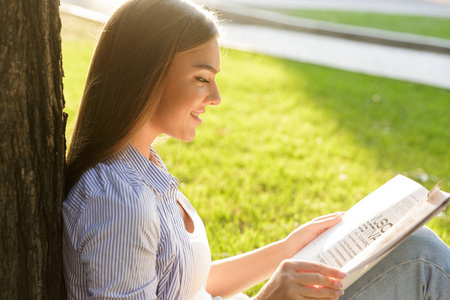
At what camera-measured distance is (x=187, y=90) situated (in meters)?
1.65

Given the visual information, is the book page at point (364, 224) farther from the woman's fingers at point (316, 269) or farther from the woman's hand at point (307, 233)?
the woman's fingers at point (316, 269)

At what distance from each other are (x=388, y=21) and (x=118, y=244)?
463 inches

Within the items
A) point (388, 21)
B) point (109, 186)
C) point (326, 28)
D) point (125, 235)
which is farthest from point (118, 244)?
point (388, 21)

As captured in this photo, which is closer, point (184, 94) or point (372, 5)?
point (184, 94)

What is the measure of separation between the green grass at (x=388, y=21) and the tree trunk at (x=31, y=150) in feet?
32.2

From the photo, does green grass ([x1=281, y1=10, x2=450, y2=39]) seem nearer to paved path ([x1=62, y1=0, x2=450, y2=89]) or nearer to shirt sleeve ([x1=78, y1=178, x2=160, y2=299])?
paved path ([x1=62, y1=0, x2=450, y2=89])

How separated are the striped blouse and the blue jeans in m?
0.62

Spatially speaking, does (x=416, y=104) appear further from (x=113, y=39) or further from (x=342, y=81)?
(x=113, y=39)

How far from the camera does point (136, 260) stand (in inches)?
56.0

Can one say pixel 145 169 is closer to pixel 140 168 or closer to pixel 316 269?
pixel 140 168

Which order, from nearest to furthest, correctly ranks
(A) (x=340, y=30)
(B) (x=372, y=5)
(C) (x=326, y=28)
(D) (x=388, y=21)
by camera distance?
(A) (x=340, y=30) < (C) (x=326, y=28) < (D) (x=388, y=21) < (B) (x=372, y=5)

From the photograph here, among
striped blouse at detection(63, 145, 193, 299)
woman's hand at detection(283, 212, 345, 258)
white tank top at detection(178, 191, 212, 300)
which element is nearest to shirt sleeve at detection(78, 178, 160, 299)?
striped blouse at detection(63, 145, 193, 299)

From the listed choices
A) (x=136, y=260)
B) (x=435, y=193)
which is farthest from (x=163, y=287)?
(x=435, y=193)

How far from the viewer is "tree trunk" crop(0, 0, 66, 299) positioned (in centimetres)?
140
